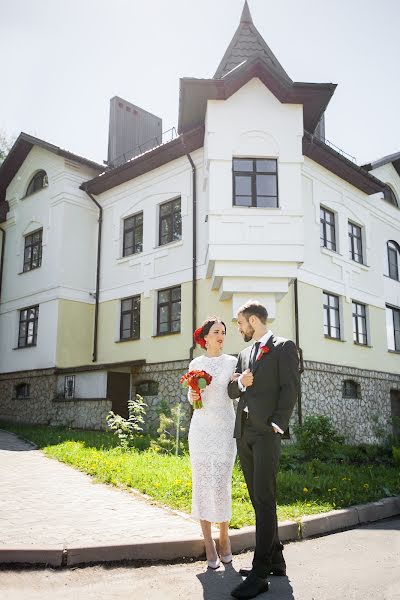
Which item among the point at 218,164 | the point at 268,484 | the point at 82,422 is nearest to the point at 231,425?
the point at 268,484

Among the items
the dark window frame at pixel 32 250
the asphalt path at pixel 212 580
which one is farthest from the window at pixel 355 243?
the asphalt path at pixel 212 580

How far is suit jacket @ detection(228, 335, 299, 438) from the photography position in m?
4.21

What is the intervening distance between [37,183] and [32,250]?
9.23 feet

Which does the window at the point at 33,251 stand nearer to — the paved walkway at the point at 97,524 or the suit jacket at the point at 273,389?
Result: the paved walkway at the point at 97,524

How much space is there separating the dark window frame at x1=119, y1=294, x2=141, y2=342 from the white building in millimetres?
59

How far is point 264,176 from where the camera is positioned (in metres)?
14.6

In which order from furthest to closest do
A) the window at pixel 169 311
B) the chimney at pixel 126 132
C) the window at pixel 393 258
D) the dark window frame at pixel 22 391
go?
1. the chimney at pixel 126 132
2. the window at pixel 393 258
3. the dark window frame at pixel 22 391
4. the window at pixel 169 311

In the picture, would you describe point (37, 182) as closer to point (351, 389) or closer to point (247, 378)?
point (351, 389)

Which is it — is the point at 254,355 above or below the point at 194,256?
below

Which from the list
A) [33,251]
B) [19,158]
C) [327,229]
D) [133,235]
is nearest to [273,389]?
[327,229]

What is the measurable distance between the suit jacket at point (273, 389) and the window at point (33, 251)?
1675 centimetres

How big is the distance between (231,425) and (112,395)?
37.6ft

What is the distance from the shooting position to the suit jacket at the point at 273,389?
421 centimetres

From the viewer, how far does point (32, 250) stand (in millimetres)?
20516
